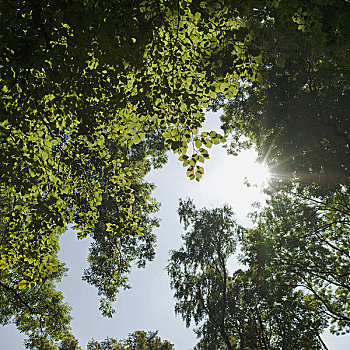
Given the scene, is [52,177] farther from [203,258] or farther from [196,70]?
[203,258]

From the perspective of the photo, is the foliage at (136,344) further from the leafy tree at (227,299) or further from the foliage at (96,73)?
the foliage at (96,73)

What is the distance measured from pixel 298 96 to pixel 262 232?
8.53 m

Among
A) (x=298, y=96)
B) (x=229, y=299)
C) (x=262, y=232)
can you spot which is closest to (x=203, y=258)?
(x=229, y=299)

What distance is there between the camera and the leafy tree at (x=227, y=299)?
681 inches

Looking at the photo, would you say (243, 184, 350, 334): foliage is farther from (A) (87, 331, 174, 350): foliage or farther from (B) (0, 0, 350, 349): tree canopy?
(A) (87, 331, 174, 350): foliage

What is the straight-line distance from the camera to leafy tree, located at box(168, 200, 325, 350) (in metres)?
17.3

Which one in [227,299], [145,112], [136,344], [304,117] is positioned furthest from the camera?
[136,344]

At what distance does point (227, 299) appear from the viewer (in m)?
21.1

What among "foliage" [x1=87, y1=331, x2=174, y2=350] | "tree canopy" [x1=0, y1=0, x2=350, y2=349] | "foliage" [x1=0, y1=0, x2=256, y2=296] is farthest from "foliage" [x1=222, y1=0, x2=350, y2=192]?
"foliage" [x1=87, y1=331, x2=174, y2=350]

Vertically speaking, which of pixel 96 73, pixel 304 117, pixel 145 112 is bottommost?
pixel 145 112

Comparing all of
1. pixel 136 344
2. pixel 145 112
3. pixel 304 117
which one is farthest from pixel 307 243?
pixel 136 344

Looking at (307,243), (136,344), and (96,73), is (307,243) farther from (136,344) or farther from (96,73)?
(136,344)

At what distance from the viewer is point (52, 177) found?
5594mm

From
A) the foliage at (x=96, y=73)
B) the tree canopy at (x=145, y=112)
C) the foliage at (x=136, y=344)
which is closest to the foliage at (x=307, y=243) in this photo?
the tree canopy at (x=145, y=112)
